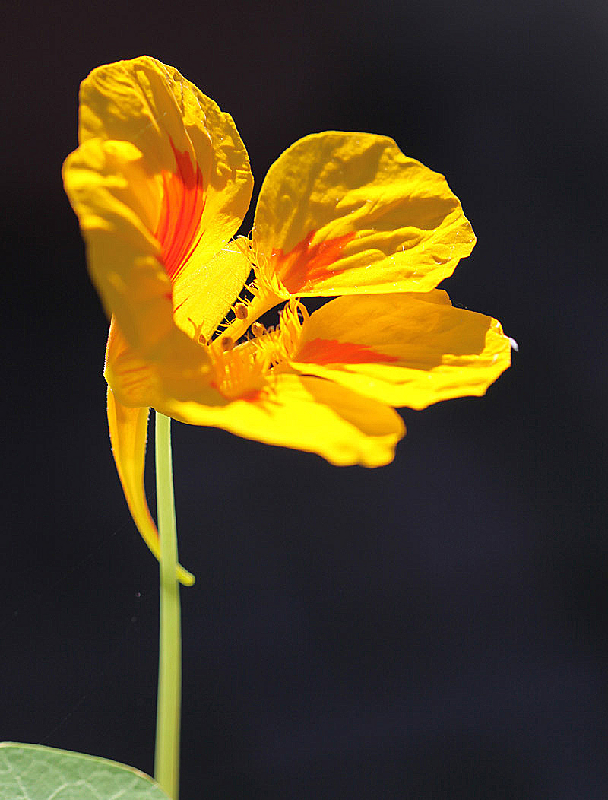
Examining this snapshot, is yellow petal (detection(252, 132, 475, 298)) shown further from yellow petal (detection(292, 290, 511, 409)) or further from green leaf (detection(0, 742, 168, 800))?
green leaf (detection(0, 742, 168, 800))

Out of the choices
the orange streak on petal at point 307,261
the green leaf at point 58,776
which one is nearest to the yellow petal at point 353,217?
the orange streak on petal at point 307,261

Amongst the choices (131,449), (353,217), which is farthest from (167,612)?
(353,217)

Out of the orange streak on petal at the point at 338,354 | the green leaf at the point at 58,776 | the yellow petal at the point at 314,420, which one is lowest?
the green leaf at the point at 58,776

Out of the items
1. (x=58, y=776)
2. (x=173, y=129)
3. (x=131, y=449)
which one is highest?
(x=173, y=129)

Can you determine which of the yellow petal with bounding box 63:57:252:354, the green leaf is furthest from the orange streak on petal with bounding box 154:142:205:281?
the green leaf

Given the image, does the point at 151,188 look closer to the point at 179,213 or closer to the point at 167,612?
the point at 179,213

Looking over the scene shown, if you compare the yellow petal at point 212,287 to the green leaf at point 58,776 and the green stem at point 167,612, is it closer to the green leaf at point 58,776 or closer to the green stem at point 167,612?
the green stem at point 167,612
